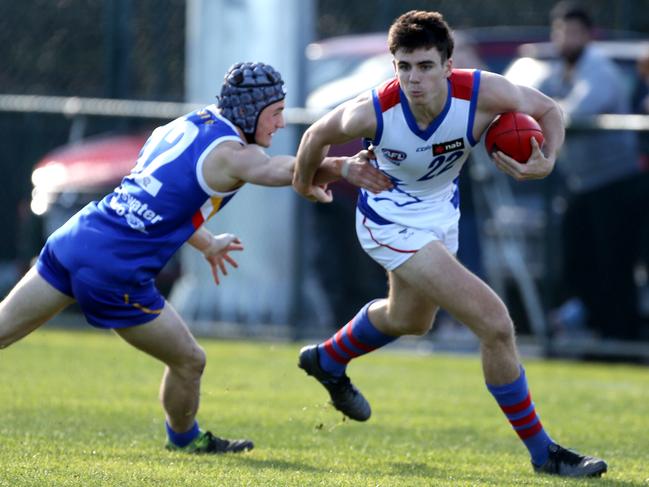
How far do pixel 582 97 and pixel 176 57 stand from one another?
271 inches

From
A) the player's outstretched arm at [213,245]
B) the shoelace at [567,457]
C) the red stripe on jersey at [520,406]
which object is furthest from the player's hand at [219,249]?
the shoelace at [567,457]

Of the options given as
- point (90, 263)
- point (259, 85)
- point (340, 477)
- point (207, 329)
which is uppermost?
point (259, 85)

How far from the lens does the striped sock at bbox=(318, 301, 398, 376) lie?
7277mm

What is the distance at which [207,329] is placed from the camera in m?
12.6

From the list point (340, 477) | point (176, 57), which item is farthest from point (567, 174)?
point (176, 57)

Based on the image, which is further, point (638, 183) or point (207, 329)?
point (207, 329)

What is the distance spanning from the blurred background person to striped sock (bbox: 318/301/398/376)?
14.5 feet

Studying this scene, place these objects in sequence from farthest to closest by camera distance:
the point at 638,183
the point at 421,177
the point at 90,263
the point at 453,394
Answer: the point at 638,183
the point at 453,394
the point at 421,177
the point at 90,263

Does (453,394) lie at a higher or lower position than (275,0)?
lower

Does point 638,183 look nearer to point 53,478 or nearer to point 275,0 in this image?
point 275,0

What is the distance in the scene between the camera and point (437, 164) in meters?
6.63

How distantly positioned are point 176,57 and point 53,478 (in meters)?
12.2

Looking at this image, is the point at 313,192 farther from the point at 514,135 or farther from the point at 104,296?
the point at 104,296

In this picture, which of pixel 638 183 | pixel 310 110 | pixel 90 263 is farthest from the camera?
pixel 310 110
